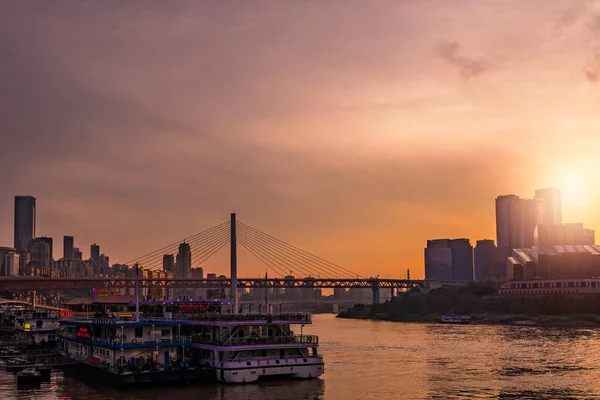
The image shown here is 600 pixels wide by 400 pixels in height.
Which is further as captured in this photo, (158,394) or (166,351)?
(166,351)

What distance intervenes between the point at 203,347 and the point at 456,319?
443ft

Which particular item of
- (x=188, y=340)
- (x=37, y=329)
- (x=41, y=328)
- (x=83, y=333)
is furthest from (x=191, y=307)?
(x=41, y=328)

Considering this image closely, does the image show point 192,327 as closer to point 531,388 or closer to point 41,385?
point 41,385

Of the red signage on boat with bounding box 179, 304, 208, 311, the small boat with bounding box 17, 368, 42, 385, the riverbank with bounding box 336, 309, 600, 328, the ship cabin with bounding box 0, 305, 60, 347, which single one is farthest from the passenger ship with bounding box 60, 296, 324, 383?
the riverbank with bounding box 336, 309, 600, 328

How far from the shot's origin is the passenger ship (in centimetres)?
5291

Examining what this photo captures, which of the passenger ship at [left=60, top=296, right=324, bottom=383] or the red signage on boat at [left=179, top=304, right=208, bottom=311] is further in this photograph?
the red signage on boat at [left=179, top=304, right=208, bottom=311]

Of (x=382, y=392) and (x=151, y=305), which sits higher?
(x=151, y=305)

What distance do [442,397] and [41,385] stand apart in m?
32.1

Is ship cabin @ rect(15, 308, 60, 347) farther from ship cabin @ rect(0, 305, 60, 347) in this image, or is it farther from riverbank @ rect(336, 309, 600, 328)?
riverbank @ rect(336, 309, 600, 328)

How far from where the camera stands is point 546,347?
91.1 m

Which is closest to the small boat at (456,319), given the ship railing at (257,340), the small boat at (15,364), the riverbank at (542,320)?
the riverbank at (542,320)

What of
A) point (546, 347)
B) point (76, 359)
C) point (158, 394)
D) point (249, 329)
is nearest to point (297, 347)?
point (249, 329)

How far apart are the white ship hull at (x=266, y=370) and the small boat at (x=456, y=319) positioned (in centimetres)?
12894

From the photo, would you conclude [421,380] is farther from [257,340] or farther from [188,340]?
[188,340]
